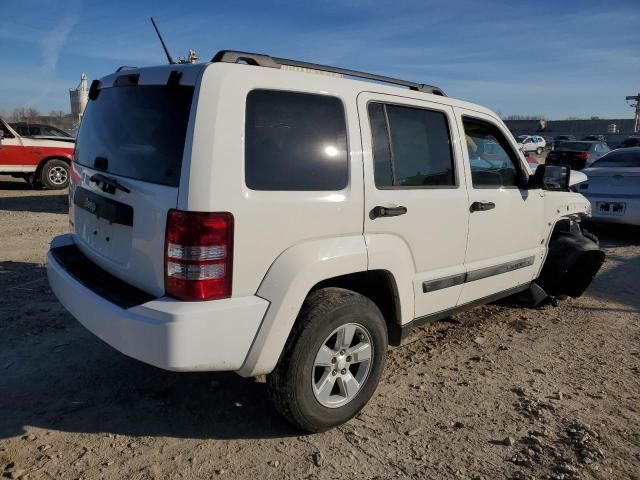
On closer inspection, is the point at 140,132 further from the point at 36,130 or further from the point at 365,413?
the point at 36,130

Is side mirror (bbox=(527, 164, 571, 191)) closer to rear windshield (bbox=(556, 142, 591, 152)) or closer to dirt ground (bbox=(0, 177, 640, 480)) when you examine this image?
dirt ground (bbox=(0, 177, 640, 480))

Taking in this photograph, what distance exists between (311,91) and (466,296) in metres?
1.95

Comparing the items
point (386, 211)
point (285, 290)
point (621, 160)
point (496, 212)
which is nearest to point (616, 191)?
point (621, 160)

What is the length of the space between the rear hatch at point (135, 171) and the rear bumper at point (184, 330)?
18 cm

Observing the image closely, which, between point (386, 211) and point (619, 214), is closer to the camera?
point (386, 211)

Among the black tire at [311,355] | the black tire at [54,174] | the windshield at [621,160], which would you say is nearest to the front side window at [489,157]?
the black tire at [311,355]

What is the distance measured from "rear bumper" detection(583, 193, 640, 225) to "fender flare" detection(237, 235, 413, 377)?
678cm

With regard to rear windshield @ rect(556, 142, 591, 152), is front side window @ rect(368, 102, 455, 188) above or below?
below

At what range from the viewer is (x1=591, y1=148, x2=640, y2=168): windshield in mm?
8406

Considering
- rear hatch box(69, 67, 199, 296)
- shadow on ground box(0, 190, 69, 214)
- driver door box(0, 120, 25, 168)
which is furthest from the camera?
driver door box(0, 120, 25, 168)

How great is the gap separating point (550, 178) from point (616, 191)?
14.9ft

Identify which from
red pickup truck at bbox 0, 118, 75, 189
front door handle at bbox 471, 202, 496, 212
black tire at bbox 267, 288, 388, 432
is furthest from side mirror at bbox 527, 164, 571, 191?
red pickup truck at bbox 0, 118, 75, 189

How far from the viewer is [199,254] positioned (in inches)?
92.2

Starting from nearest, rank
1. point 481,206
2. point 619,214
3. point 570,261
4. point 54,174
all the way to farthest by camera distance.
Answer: point 481,206 < point 570,261 < point 619,214 < point 54,174
